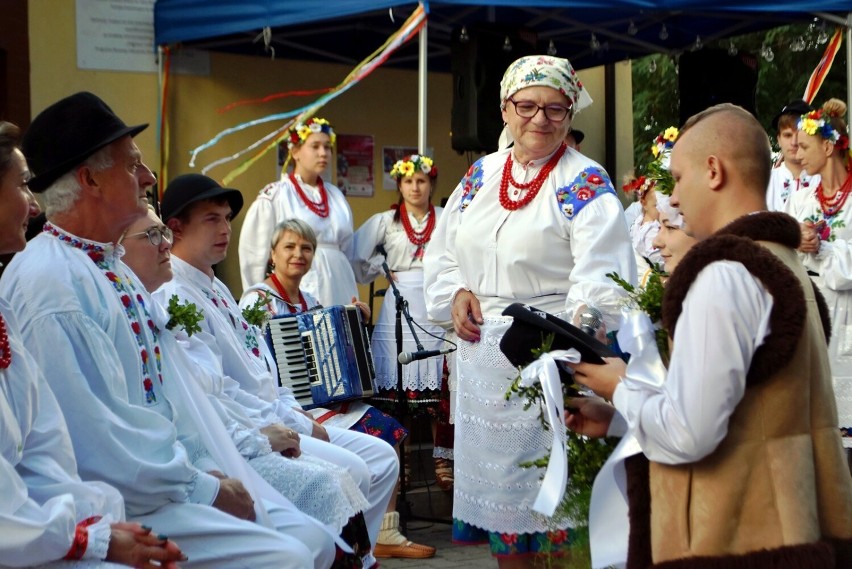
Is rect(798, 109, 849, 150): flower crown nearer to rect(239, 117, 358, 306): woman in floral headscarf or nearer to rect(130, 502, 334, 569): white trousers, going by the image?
rect(239, 117, 358, 306): woman in floral headscarf

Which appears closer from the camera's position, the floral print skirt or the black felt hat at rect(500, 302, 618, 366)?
the black felt hat at rect(500, 302, 618, 366)

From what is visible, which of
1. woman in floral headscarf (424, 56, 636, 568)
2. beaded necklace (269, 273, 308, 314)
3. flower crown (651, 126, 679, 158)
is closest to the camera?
woman in floral headscarf (424, 56, 636, 568)

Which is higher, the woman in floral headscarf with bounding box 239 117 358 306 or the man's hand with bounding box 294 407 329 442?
the woman in floral headscarf with bounding box 239 117 358 306

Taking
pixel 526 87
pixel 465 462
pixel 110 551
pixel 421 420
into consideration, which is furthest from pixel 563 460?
pixel 421 420

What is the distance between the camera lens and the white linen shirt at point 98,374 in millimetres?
3453

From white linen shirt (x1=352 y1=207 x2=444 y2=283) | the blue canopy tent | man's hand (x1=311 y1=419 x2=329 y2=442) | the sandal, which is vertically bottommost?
the sandal

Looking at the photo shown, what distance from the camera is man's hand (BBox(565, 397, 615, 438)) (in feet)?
10.6

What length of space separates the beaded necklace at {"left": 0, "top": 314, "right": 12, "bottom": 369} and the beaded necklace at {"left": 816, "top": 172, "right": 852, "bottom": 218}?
5.73m

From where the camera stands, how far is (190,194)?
17.2ft

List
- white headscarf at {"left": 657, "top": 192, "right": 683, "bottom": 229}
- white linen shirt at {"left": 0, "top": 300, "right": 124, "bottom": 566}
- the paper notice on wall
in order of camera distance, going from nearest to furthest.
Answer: white linen shirt at {"left": 0, "top": 300, "right": 124, "bottom": 566}, white headscarf at {"left": 657, "top": 192, "right": 683, "bottom": 229}, the paper notice on wall

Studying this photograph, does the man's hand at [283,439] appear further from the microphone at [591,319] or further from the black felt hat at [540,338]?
the black felt hat at [540,338]

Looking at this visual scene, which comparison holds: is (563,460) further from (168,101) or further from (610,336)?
(168,101)

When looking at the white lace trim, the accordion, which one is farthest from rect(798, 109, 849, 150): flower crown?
the white lace trim

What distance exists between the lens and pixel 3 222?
10.4 ft
